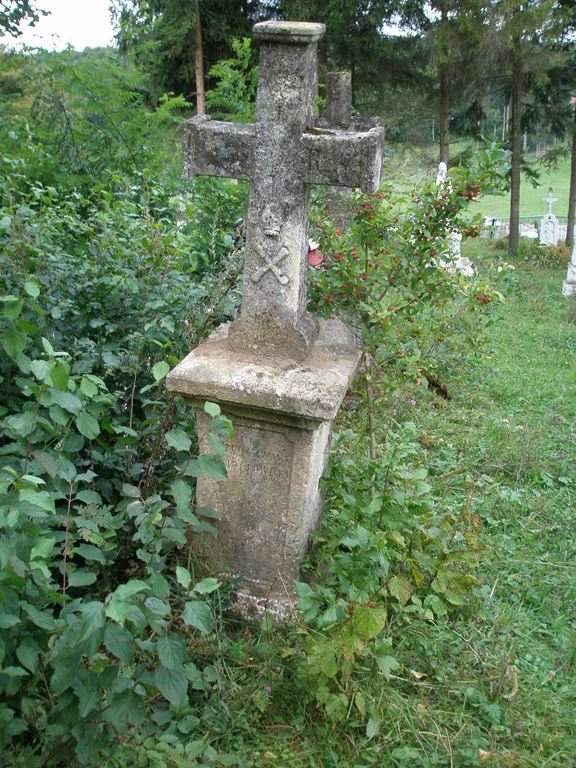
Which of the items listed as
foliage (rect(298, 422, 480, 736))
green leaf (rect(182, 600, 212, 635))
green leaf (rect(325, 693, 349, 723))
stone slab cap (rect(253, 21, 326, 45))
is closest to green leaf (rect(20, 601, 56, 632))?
green leaf (rect(182, 600, 212, 635))

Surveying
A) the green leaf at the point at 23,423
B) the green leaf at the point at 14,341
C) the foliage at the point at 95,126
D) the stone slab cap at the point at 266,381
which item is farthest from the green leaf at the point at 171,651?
the foliage at the point at 95,126

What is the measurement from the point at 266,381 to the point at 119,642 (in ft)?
3.90

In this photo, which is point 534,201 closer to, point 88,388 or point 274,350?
point 274,350

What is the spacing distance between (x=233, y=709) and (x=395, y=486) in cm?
113

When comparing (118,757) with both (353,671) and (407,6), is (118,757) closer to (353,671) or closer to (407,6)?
(353,671)

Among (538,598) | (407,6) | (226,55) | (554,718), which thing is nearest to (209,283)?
(538,598)

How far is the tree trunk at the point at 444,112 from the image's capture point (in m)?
14.0

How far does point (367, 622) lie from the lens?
2.22 metres

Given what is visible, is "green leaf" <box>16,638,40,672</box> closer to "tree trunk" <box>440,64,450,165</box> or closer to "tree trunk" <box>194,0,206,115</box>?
"tree trunk" <box>194,0,206,115</box>

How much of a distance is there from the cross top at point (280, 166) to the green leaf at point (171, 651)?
135 cm

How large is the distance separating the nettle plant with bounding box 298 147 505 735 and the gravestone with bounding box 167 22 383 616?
0.22 meters

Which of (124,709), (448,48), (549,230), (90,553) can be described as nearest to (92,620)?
(124,709)

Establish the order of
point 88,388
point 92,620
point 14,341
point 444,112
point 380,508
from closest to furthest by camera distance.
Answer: point 92,620, point 14,341, point 88,388, point 380,508, point 444,112

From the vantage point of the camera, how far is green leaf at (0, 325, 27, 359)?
1.79 m
